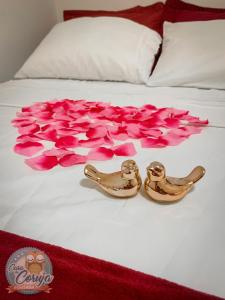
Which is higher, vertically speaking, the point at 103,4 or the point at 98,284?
the point at 103,4

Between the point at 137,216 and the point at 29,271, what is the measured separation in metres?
0.27

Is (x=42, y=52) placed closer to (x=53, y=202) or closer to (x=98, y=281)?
(x=53, y=202)

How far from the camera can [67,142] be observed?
1137mm

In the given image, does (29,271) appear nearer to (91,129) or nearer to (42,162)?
(42,162)

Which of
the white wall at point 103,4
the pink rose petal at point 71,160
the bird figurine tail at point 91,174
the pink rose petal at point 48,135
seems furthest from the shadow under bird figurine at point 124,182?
the white wall at point 103,4

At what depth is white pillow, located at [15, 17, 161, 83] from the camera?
5.89 ft

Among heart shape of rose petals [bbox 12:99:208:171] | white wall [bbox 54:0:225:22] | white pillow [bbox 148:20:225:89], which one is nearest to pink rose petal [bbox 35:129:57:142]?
heart shape of rose petals [bbox 12:99:208:171]

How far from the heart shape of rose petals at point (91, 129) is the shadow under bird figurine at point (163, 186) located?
25 cm

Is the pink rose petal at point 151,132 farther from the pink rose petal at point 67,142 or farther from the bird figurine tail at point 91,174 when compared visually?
the bird figurine tail at point 91,174

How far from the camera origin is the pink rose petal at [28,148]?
3.58ft

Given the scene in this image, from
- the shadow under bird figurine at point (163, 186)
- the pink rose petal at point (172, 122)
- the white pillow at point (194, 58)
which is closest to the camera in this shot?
the shadow under bird figurine at point (163, 186)

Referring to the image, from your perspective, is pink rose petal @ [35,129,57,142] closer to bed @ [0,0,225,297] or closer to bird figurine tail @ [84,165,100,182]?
bed @ [0,0,225,297]

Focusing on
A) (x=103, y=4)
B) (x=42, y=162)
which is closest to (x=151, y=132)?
(x=42, y=162)

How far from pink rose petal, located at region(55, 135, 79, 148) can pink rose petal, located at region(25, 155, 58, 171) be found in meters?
0.09
